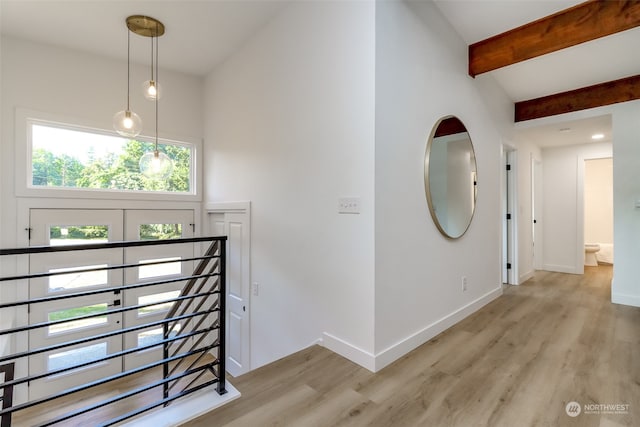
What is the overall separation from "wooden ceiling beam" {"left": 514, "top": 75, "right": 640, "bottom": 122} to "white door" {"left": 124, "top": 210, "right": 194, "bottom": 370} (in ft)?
17.1

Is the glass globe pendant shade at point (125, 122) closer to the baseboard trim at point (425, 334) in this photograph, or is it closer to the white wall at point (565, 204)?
the baseboard trim at point (425, 334)

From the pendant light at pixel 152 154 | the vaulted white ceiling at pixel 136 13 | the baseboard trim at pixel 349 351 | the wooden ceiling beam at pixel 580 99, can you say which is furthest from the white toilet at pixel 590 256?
the pendant light at pixel 152 154

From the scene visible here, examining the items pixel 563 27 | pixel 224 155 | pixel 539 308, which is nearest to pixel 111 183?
pixel 224 155

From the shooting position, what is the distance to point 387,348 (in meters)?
2.14

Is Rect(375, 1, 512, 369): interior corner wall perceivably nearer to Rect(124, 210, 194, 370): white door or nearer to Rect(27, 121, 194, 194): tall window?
Rect(124, 210, 194, 370): white door

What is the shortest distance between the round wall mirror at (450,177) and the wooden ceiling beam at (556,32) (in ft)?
2.54

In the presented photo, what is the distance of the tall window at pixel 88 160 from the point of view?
339cm

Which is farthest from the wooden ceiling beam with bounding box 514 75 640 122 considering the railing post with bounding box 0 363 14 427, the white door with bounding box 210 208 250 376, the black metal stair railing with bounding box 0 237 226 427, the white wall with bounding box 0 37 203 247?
the railing post with bounding box 0 363 14 427

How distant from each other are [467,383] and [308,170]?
1.90 meters

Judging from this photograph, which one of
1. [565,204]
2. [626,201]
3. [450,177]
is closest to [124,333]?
[450,177]

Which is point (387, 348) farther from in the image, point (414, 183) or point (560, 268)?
point (560, 268)

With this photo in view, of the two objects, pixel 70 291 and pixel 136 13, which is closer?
pixel 136 13

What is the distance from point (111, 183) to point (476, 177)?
4.39 meters

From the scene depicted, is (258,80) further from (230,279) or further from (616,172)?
(616,172)
